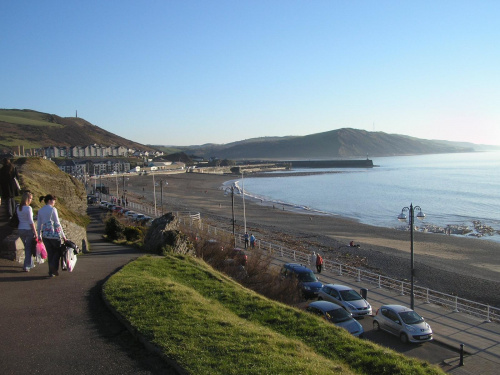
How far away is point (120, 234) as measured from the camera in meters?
17.0

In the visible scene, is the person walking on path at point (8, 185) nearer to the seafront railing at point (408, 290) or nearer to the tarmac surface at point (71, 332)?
the tarmac surface at point (71, 332)

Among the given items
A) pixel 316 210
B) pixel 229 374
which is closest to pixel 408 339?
pixel 229 374

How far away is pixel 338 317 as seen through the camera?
10930 mm

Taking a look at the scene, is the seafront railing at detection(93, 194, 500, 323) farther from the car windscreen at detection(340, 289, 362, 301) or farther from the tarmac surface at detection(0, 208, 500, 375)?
the tarmac surface at detection(0, 208, 500, 375)

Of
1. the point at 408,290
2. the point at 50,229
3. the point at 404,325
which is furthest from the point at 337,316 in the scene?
the point at 408,290

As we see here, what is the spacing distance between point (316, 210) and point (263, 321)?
1892 inches

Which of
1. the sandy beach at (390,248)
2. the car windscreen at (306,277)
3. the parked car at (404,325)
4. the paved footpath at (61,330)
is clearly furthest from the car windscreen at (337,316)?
the sandy beach at (390,248)

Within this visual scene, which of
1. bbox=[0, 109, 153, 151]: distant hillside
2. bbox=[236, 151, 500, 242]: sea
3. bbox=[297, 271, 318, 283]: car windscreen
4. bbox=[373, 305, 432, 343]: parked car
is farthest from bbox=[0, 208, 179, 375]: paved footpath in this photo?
bbox=[0, 109, 153, 151]: distant hillside

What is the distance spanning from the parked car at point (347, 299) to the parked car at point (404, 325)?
1062 mm

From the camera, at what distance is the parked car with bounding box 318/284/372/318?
13.1 meters

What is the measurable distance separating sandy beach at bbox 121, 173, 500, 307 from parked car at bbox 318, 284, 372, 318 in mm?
9319

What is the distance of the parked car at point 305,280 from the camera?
1509cm

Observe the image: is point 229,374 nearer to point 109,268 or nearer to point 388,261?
point 109,268

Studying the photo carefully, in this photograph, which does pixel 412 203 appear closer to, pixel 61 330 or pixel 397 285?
pixel 397 285
